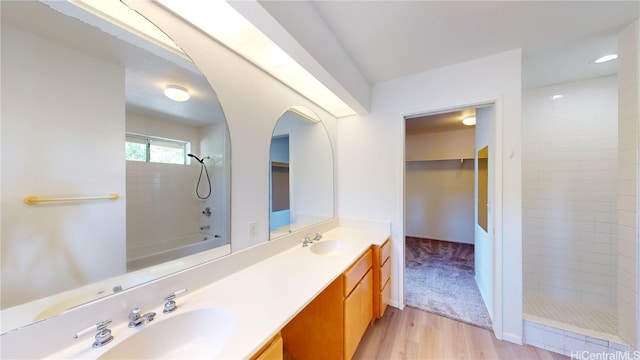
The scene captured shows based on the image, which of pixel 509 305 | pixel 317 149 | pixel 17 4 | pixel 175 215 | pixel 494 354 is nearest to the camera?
pixel 17 4

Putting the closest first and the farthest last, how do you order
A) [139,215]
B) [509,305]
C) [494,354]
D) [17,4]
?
[17,4]
[139,215]
[494,354]
[509,305]

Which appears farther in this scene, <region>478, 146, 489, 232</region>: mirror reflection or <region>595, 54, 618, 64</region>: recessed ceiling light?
<region>478, 146, 489, 232</region>: mirror reflection

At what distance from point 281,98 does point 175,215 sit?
110 cm

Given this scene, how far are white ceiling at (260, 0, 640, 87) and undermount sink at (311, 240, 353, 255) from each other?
1.49 m

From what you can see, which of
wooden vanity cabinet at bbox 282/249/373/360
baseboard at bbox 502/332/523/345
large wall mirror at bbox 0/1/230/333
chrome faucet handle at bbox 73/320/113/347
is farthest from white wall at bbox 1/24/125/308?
baseboard at bbox 502/332/523/345

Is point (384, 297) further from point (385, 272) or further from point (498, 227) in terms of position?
point (498, 227)

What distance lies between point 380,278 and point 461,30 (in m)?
2.10

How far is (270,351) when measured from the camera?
79 cm

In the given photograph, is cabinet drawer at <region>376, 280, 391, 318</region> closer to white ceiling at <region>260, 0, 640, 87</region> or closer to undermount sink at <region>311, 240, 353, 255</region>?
undermount sink at <region>311, 240, 353, 255</region>

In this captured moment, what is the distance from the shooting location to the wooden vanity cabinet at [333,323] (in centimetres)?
134


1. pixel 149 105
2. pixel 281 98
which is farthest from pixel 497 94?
pixel 149 105

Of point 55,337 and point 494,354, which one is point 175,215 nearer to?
point 55,337

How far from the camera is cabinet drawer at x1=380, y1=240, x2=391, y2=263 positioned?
1.93m

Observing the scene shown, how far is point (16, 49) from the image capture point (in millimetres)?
665
